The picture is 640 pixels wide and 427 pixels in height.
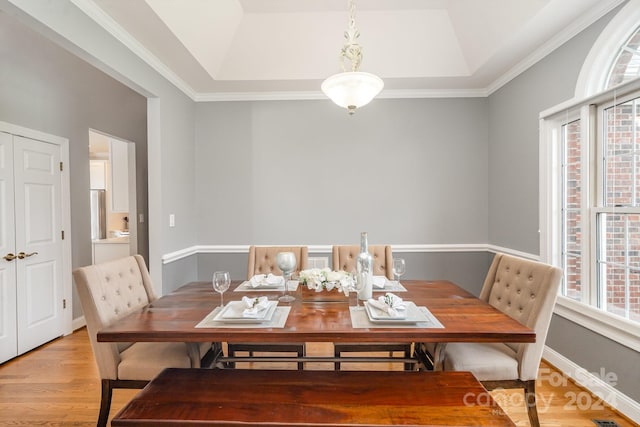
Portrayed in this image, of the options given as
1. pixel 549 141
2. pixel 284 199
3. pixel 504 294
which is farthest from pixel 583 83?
pixel 284 199

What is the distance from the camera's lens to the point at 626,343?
1.97 metres

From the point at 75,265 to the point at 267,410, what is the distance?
3307 mm

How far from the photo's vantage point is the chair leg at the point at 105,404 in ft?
5.30

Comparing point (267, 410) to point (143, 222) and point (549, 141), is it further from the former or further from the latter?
point (143, 222)

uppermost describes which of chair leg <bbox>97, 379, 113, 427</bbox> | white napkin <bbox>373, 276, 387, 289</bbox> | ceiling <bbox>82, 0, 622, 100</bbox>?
→ ceiling <bbox>82, 0, 622, 100</bbox>

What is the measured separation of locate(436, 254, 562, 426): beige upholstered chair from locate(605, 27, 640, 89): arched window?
1.35 m

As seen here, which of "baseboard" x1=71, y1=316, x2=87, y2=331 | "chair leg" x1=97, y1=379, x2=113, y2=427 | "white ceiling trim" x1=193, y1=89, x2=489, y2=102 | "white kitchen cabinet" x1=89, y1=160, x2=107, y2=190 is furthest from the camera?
"white kitchen cabinet" x1=89, y1=160, x2=107, y2=190

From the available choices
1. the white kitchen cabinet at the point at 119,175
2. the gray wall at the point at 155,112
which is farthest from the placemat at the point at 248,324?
the white kitchen cabinet at the point at 119,175

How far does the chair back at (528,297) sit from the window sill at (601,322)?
2.42 feet

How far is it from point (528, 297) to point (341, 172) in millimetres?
2319

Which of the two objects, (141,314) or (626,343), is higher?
(141,314)

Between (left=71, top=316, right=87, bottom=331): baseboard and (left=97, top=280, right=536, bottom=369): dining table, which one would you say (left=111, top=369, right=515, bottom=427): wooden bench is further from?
(left=71, top=316, right=87, bottom=331): baseboard

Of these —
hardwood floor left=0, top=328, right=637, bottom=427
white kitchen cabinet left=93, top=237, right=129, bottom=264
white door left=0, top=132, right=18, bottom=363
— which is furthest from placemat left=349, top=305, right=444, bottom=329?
white kitchen cabinet left=93, top=237, right=129, bottom=264

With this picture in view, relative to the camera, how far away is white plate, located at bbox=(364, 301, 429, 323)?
147 cm
